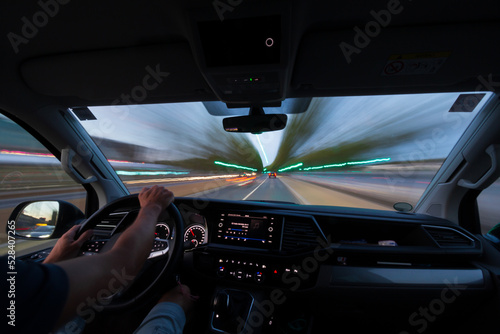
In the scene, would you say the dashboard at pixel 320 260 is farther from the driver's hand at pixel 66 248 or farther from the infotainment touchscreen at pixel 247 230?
the driver's hand at pixel 66 248

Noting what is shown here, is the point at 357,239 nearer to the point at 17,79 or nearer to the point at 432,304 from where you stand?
the point at 432,304

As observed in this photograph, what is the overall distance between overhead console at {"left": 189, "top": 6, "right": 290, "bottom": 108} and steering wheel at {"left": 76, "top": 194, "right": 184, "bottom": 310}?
1270 mm

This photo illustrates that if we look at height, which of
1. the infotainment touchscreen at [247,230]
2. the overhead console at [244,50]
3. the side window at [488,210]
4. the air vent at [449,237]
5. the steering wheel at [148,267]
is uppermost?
the overhead console at [244,50]

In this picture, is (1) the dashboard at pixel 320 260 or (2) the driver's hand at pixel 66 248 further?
(1) the dashboard at pixel 320 260

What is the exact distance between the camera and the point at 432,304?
2.02 m

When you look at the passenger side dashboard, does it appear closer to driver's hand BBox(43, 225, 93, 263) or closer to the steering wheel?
the steering wheel

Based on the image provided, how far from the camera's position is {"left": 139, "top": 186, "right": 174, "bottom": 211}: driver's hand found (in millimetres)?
1550

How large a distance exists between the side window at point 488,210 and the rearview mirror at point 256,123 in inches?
100

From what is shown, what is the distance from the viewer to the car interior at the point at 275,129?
1562 millimetres

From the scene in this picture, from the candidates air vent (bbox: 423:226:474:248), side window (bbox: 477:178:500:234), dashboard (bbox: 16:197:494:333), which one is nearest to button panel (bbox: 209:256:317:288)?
dashboard (bbox: 16:197:494:333)

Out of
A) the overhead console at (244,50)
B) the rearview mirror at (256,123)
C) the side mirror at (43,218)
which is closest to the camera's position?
the overhead console at (244,50)

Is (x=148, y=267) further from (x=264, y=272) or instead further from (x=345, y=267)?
(x=345, y=267)

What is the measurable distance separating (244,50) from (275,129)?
1157 millimetres

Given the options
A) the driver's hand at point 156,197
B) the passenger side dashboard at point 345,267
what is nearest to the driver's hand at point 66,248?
the driver's hand at point 156,197
